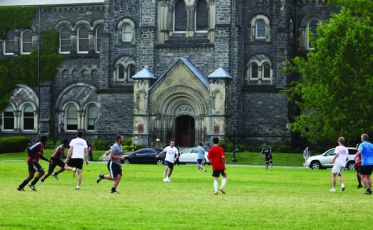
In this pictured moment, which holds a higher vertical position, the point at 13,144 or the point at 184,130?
the point at 184,130

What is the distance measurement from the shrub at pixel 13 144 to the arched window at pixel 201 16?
51.6 ft

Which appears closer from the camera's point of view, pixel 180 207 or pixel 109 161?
pixel 180 207

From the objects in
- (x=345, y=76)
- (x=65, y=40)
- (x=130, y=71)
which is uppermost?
(x=65, y=40)

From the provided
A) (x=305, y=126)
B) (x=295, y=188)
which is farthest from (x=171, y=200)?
(x=305, y=126)

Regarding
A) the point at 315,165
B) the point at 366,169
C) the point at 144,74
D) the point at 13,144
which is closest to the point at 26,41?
the point at 13,144

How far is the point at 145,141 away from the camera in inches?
2520

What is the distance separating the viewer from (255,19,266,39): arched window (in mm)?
64750

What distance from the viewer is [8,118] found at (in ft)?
244

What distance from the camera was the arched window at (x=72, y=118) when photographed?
236 ft

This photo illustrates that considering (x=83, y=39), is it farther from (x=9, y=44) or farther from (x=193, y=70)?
(x=193, y=70)

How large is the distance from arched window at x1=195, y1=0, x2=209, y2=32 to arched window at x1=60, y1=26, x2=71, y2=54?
12.3 m

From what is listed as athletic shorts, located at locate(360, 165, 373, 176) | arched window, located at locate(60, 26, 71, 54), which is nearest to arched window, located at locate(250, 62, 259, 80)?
arched window, located at locate(60, 26, 71, 54)

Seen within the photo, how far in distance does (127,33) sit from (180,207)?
48648 mm

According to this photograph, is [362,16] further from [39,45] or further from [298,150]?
[39,45]
